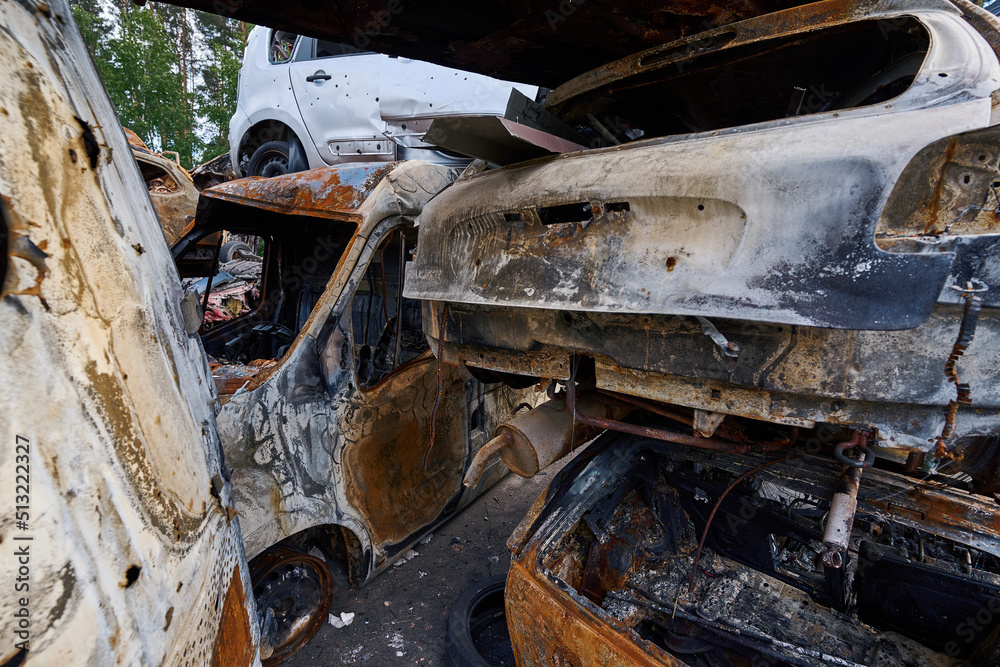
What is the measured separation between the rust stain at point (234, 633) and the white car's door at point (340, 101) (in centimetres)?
468

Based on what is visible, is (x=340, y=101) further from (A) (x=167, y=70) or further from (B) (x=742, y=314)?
(A) (x=167, y=70)

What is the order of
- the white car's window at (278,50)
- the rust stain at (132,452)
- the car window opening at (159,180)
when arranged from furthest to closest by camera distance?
the car window opening at (159,180), the white car's window at (278,50), the rust stain at (132,452)

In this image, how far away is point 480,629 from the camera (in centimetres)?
243

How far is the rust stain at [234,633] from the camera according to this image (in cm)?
111

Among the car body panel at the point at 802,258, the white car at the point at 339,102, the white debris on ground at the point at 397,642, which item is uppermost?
the white car at the point at 339,102

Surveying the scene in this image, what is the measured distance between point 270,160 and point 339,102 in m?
1.60

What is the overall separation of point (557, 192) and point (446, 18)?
0.99 m

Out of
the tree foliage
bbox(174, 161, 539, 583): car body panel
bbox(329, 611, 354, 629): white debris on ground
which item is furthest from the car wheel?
the tree foliage

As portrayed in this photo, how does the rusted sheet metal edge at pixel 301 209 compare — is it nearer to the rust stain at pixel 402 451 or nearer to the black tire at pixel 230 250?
the rust stain at pixel 402 451

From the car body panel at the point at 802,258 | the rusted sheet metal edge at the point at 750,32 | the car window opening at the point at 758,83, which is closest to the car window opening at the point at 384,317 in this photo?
the car window opening at the point at 758,83

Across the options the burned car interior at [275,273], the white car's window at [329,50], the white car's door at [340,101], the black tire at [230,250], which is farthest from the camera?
the black tire at [230,250]

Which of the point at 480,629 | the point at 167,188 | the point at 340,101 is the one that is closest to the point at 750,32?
the point at 480,629

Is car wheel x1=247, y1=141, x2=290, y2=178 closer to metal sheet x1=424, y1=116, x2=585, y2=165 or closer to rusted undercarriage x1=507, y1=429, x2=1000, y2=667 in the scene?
metal sheet x1=424, y1=116, x2=585, y2=165

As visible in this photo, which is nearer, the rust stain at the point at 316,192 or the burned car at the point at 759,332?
the burned car at the point at 759,332
